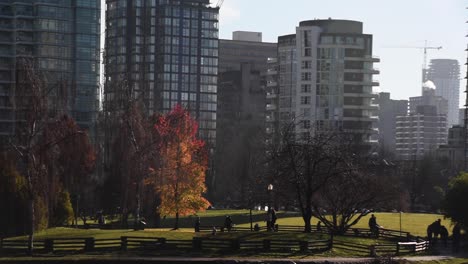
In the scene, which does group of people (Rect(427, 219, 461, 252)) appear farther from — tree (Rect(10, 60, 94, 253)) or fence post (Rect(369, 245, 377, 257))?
tree (Rect(10, 60, 94, 253))

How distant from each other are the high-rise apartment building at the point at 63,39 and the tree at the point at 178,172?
6657 centimetres

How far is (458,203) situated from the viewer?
264 ft

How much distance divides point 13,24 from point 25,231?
295 ft

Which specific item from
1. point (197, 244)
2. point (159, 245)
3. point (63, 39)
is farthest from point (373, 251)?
point (63, 39)

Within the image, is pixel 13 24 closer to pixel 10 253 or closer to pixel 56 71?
pixel 56 71

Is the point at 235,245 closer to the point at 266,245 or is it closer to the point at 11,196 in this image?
the point at 266,245

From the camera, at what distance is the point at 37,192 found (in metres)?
67.9

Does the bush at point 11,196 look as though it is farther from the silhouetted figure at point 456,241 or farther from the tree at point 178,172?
the silhouetted figure at point 456,241

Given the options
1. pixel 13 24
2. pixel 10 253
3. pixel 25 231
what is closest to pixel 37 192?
pixel 10 253

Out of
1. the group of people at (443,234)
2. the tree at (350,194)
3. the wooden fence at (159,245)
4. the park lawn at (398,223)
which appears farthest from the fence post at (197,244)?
the park lawn at (398,223)

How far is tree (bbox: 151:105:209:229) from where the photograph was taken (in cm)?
9162

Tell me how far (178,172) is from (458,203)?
27.2 metres

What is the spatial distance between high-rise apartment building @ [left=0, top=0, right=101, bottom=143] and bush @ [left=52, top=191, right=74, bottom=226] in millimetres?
72768

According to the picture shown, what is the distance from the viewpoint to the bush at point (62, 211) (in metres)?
86.1
